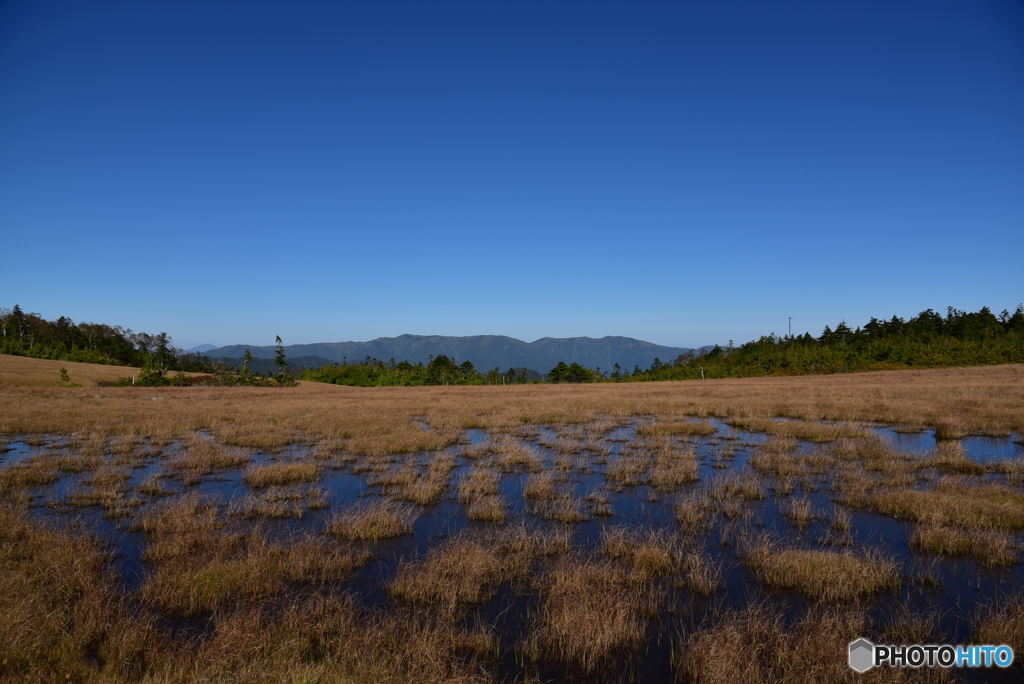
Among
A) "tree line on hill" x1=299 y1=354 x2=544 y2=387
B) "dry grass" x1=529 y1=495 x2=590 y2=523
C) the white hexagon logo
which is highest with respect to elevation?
"tree line on hill" x1=299 y1=354 x2=544 y2=387

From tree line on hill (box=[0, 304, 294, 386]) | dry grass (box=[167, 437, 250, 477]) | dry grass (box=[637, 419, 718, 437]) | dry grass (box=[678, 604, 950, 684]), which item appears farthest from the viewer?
tree line on hill (box=[0, 304, 294, 386])

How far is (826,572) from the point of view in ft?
25.6

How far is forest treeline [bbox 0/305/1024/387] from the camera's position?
225ft

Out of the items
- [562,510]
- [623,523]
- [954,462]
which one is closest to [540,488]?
[562,510]

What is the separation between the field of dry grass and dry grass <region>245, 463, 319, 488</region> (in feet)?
0.27

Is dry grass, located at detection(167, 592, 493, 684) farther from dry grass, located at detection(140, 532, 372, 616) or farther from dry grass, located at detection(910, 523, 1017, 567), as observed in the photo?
dry grass, located at detection(910, 523, 1017, 567)

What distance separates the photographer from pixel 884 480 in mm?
13641

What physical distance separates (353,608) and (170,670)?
230 cm

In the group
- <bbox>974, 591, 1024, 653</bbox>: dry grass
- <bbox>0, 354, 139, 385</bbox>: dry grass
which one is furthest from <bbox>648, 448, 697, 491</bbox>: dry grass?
<bbox>0, 354, 139, 385</bbox>: dry grass

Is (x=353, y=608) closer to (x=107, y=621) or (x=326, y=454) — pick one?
(x=107, y=621)

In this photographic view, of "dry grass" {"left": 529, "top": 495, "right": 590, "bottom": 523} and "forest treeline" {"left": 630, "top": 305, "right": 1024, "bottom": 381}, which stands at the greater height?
"forest treeline" {"left": 630, "top": 305, "right": 1024, "bottom": 381}

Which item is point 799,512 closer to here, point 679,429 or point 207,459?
point 679,429

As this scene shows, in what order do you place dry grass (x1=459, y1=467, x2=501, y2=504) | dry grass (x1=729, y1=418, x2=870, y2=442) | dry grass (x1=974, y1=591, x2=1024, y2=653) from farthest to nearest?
dry grass (x1=729, y1=418, x2=870, y2=442), dry grass (x1=459, y1=467, x2=501, y2=504), dry grass (x1=974, y1=591, x2=1024, y2=653)

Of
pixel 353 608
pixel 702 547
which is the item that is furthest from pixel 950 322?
pixel 353 608
